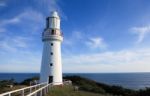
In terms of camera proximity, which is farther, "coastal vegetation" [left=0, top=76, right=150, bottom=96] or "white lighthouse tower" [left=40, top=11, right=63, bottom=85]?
"white lighthouse tower" [left=40, top=11, right=63, bottom=85]

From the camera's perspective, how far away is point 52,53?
33375mm

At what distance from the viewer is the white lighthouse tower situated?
33.2m

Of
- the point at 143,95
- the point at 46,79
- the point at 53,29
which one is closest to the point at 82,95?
the point at 143,95

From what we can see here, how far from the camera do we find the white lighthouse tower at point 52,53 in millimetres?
33250

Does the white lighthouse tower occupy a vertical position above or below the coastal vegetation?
above

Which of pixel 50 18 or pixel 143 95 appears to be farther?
pixel 50 18

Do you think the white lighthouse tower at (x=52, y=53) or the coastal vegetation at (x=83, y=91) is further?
the white lighthouse tower at (x=52, y=53)

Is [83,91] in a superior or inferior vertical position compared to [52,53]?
inferior

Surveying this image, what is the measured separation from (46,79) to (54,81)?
110 centimetres

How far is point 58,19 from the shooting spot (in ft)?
115

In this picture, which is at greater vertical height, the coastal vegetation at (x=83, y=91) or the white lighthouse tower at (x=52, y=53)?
the white lighthouse tower at (x=52, y=53)

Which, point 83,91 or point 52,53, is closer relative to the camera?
point 83,91

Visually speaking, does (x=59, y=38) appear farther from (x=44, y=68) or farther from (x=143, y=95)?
(x=143, y=95)

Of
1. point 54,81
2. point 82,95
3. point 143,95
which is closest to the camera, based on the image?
point 82,95
